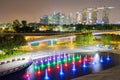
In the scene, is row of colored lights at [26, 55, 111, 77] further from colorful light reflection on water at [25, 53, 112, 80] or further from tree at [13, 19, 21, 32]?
tree at [13, 19, 21, 32]

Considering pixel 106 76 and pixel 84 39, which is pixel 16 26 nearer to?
pixel 84 39

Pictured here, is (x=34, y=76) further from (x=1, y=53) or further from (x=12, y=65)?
(x=1, y=53)

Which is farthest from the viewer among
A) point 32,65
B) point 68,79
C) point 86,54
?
point 86,54

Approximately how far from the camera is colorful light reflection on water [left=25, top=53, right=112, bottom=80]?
31534mm

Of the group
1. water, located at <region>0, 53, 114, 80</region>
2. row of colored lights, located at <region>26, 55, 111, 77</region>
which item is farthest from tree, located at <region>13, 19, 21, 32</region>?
row of colored lights, located at <region>26, 55, 111, 77</region>

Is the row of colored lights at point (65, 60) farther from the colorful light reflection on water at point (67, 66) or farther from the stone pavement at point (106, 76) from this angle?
the stone pavement at point (106, 76)

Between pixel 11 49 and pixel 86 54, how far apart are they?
43.7ft

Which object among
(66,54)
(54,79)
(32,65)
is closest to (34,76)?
(54,79)

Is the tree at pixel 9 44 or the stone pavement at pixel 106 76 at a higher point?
the tree at pixel 9 44

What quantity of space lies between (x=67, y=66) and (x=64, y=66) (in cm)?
39

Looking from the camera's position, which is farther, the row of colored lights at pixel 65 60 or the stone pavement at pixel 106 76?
the row of colored lights at pixel 65 60

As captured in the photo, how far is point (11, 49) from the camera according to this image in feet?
135

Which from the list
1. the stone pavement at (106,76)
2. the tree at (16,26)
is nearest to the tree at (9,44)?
the stone pavement at (106,76)

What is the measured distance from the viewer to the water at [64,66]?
3091 cm
